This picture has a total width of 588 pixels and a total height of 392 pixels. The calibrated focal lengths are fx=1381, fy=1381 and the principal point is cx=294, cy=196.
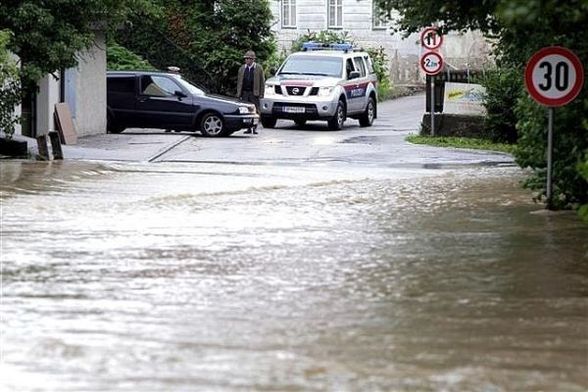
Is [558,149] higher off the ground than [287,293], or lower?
higher

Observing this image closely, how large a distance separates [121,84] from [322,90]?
547 centimetres

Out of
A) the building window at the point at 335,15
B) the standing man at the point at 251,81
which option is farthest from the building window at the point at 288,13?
the standing man at the point at 251,81

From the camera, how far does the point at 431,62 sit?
32.1 m

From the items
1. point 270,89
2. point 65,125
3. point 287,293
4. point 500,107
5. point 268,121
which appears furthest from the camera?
point 268,121

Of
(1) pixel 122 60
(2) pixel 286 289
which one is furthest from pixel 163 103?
(2) pixel 286 289

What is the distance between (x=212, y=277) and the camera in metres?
10.9

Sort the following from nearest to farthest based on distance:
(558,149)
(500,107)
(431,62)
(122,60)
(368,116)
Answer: (558,149) < (500,107) < (431,62) < (368,116) < (122,60)

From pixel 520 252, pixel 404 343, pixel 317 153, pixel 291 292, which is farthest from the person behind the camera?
pixel 317 153

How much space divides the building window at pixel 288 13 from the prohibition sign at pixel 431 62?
84.3 ft

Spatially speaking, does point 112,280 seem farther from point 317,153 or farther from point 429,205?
point 317,153

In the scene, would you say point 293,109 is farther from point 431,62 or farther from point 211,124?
point 431,62

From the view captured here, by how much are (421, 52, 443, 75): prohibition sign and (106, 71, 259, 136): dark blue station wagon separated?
416 centimetres

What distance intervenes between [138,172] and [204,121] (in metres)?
10.5

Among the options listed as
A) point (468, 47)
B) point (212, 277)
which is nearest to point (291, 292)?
point (212, 277)
